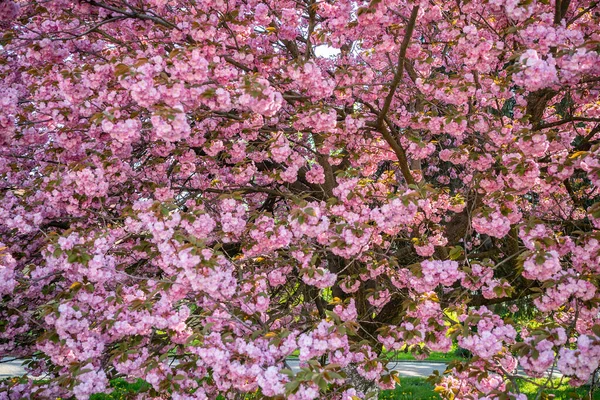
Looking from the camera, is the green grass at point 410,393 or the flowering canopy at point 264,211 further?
the green grass at point 410,393

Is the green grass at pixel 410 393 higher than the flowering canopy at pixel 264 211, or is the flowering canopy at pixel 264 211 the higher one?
the flowering canopy at pixel 264 211

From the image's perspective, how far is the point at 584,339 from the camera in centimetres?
307

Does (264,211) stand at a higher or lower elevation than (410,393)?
higher

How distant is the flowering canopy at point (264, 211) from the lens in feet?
11.9

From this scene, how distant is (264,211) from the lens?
15.4 ft

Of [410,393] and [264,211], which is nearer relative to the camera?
[264,211]

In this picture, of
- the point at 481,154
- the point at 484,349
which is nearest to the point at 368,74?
the point at 481,154

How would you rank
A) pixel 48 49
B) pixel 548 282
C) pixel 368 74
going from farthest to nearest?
pixel 368 74 → pixel 48 49 → pixel 548 282

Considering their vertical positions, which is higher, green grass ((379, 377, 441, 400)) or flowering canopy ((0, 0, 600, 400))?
flowering canopy ((0, 0, 600, 400))

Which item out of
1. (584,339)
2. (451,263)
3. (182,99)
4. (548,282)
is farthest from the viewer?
(451,263)

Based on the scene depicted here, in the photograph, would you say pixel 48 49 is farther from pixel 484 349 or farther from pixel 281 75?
pixel 484 349

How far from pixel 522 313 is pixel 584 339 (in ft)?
25.1

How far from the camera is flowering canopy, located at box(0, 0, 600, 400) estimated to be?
364 cm

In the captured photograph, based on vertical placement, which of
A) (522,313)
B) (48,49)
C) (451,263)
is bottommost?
(522,313)
